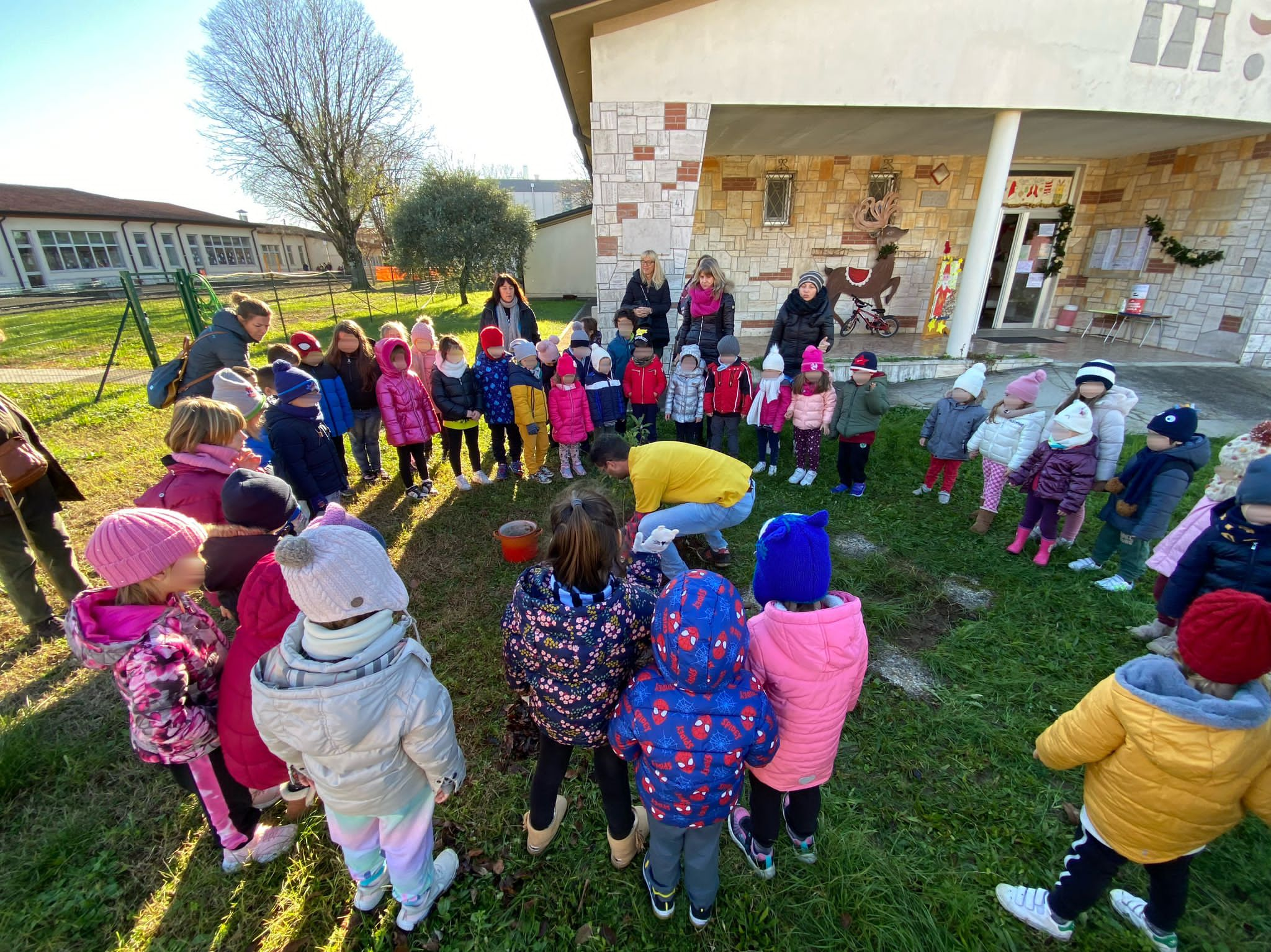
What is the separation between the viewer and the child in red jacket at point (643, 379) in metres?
5.77

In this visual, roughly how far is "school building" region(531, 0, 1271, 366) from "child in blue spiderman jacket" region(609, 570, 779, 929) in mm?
6265

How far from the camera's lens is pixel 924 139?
911 cm

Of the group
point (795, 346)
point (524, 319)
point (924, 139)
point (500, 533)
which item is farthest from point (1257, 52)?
point (500, 533)

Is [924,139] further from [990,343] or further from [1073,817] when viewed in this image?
[1073,817]

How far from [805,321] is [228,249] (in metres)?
44.1

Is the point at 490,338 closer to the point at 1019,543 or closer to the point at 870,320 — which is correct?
the point at 1019,543

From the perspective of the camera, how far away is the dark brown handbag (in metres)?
2.94

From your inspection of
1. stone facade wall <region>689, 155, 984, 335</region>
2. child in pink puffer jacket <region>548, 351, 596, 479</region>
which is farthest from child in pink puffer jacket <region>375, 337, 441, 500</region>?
stone facade wall <region>689, 155, 984, 335</region>

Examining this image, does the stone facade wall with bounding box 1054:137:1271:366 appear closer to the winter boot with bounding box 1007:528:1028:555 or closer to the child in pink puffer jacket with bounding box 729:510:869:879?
the winter boot with bounding box 1007:528:1028:555

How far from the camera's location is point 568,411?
17.9 feet

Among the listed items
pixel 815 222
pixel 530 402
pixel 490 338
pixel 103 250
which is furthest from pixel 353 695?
pixel 103 250

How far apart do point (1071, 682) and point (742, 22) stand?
293 inches

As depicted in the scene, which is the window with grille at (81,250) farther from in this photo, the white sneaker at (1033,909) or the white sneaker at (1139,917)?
the white sneaker at (1139,917)

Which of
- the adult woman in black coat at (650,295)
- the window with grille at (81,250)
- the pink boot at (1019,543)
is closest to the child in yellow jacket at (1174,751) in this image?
the pink boot at (1019,543)
